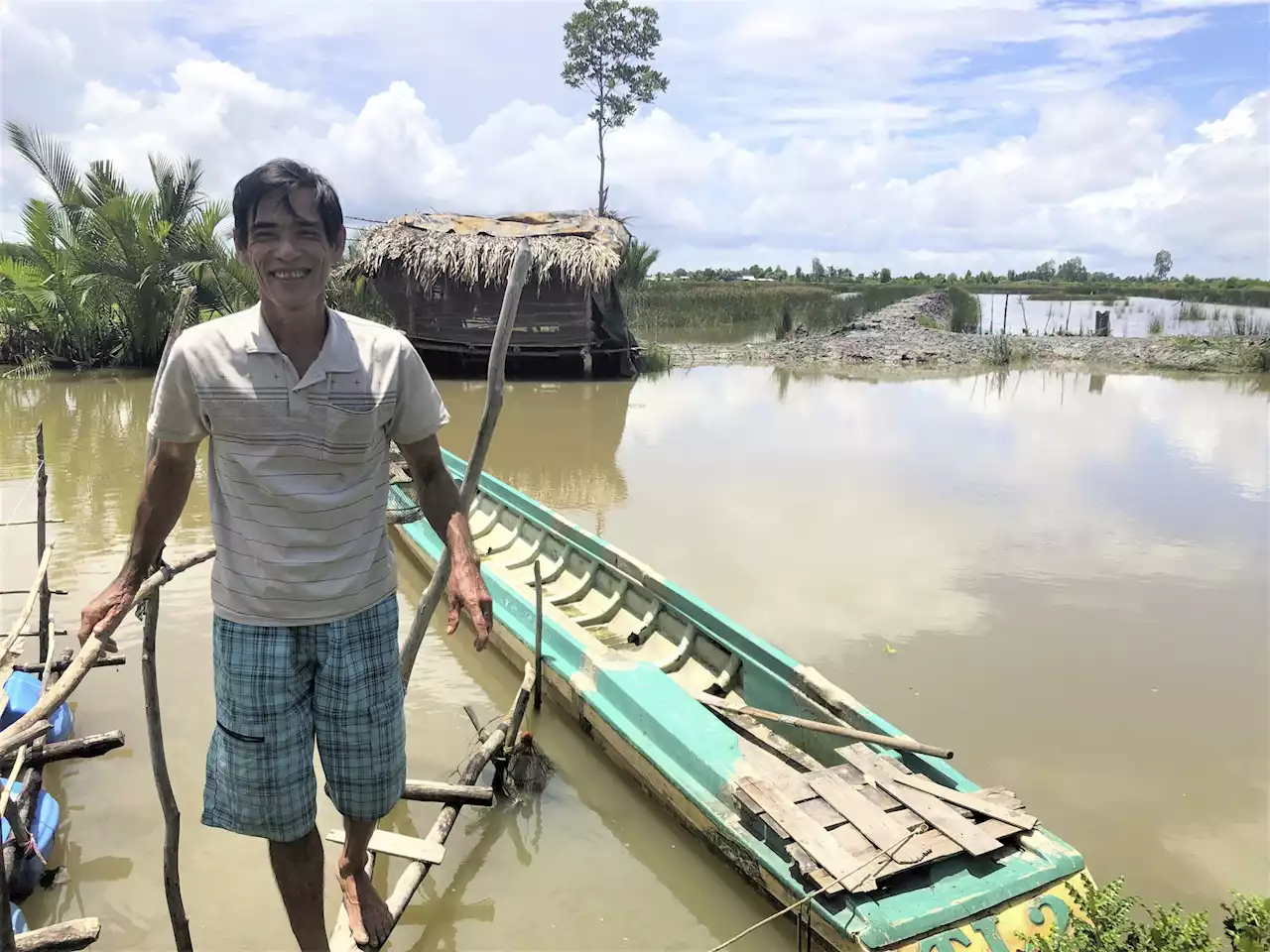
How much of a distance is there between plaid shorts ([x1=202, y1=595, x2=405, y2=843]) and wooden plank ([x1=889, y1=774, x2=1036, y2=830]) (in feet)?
5.96

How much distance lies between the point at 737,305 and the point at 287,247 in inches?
1090

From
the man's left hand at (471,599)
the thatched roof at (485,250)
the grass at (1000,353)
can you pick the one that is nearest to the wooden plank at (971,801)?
the man's left hand at (471,599)

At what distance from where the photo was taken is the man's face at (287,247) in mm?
1641

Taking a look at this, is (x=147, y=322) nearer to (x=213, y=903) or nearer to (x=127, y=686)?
(x=127, y=686)

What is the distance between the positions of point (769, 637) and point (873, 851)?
2.54m

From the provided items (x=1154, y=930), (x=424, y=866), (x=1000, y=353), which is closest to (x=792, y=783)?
(x=1154, y=930)

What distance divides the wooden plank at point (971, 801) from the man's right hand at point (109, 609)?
2371mm

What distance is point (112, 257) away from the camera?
44.1 ft

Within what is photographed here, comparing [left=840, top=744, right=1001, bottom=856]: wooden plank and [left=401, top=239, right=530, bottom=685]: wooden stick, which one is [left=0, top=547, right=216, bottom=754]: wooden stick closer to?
[left=401, top=239, right=530, bottom=685]: wooden stick

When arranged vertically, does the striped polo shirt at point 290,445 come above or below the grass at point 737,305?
below

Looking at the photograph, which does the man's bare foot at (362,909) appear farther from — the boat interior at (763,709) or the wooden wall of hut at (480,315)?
the wooden wall of hut at (480,315)

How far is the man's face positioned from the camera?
1.64 metres

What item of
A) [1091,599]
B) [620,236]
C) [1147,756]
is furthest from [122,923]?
[620,236]

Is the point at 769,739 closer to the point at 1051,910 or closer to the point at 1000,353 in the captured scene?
the point at 1051,910
